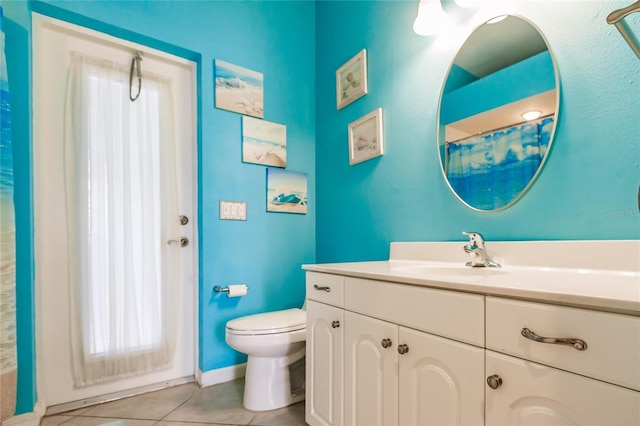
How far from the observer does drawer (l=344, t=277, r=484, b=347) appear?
688mm

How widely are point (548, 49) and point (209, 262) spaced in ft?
6.28

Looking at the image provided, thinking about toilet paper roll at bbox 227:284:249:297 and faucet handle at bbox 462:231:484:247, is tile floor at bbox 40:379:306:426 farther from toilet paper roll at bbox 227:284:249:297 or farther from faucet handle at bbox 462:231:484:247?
faucet handle at bbox 462:231:484:247

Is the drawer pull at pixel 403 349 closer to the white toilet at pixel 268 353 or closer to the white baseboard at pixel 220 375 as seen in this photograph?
the white toilet at pixel 268 353

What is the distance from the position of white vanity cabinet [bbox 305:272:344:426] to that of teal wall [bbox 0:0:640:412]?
544mm

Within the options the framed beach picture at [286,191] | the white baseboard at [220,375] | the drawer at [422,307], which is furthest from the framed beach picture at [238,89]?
the white baseboard at [220,375]

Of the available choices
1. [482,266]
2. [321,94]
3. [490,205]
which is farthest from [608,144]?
[321,94]

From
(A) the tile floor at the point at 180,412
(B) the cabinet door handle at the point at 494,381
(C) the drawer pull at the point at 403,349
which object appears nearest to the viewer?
(B) the cabinet door handle at the point at 494,381

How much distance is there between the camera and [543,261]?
0.97m

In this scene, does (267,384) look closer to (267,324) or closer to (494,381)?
(267,324)

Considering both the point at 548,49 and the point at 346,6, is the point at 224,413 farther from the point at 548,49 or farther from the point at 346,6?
the point at 346,6

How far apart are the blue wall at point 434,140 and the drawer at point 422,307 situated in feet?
1.76

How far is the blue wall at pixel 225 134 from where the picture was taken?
53.5 inches

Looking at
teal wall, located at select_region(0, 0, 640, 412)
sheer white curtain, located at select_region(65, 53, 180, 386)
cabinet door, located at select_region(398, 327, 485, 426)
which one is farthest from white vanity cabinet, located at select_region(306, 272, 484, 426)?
sheer white curtain, located at select_region(65, 53, 180, 386)

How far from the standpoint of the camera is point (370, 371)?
961 millimetres
